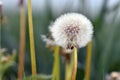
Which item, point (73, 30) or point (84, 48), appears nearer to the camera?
point (73, 30)

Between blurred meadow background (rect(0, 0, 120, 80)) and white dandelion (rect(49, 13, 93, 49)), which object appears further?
blurred meadow background (rect(0, 0, 120, 80))

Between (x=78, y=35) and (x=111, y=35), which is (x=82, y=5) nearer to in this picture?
Result: (x=111, y=35)

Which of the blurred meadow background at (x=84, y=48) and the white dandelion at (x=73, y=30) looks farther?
the blurred meadow background at (x=84, y=48)

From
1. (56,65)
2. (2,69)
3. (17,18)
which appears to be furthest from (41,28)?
(56,65)

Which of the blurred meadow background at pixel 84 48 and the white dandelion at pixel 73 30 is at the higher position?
the white dandelion at pixel 73 30

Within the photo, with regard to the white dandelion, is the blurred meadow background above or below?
below

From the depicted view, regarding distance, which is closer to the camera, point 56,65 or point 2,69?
point 56,65

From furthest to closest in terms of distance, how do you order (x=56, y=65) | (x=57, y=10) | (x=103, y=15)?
(x=57, y=10) → (x=103, y=15) → (x=56, y=65)

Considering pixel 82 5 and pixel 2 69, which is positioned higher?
pixel 82 5
